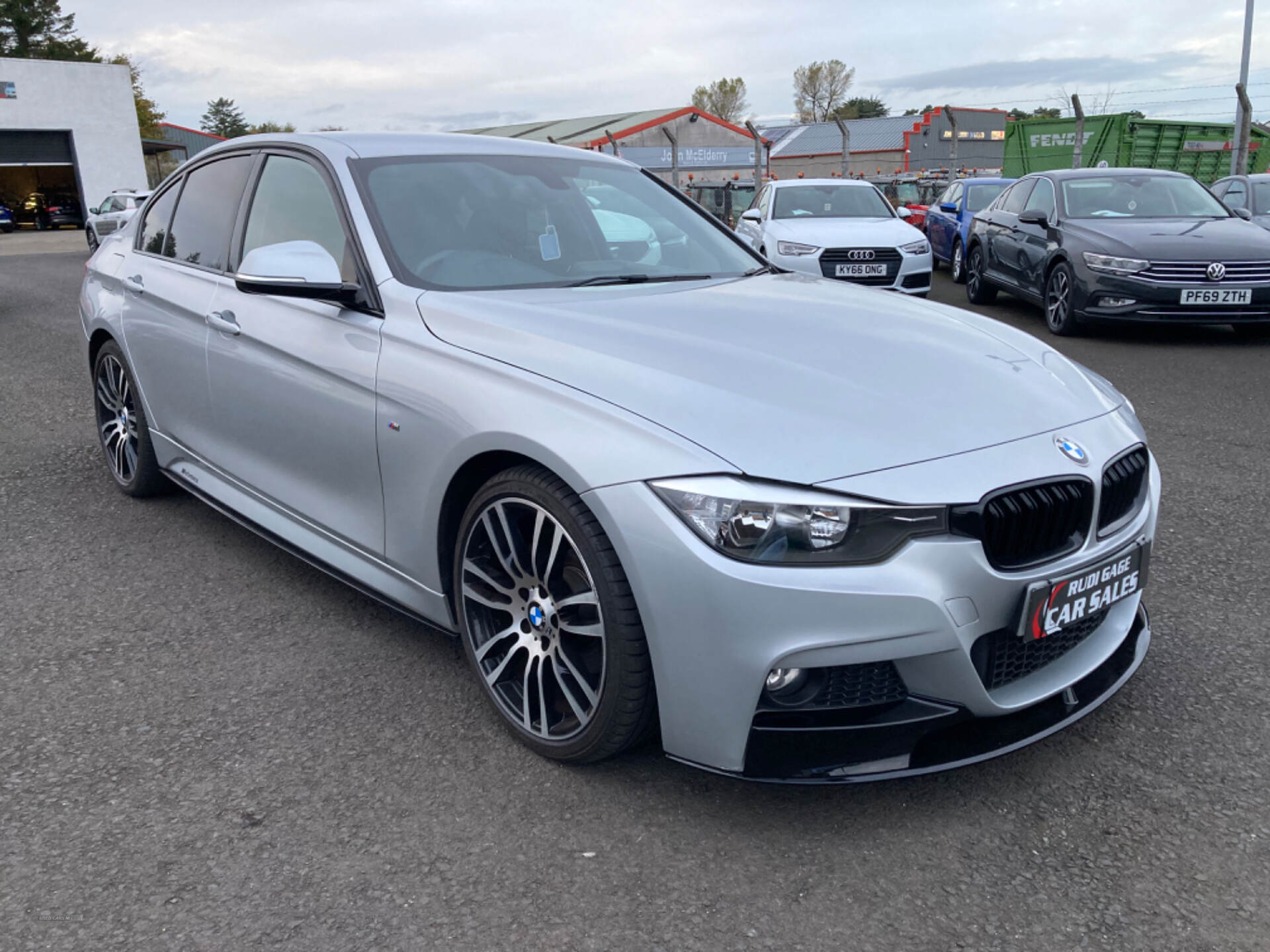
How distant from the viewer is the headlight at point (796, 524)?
2.16 m

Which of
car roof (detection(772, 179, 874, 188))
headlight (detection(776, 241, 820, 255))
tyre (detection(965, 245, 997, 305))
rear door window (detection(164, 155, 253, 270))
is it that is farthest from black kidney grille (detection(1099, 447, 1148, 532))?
car roof (detection(772, 179, 874, 188))

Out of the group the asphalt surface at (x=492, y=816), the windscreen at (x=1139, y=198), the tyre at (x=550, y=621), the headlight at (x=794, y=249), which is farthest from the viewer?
the headlight at (x=794, y=249)

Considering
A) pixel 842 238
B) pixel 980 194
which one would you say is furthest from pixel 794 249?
pixel 980 194

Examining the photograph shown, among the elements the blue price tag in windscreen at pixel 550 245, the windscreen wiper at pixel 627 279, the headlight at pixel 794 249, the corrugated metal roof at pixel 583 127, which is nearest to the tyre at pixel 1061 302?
the headlight at pixel 794 249

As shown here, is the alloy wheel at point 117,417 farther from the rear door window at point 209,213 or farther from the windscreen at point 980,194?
the windscreen at point 980,194

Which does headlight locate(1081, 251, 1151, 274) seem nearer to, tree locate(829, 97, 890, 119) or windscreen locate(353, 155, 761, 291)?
windscreen locate(353, 155, 761, 291)

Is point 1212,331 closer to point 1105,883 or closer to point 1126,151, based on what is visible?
point 1105,883

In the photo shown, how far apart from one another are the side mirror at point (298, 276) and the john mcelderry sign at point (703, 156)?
47.1m

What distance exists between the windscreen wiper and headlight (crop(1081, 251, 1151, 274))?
255 inches

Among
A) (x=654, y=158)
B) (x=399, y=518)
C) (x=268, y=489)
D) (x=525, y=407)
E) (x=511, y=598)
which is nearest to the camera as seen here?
(x=525, y=407)

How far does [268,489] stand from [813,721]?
2115mm

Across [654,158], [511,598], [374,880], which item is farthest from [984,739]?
[654,158]

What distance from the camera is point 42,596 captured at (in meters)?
3.81

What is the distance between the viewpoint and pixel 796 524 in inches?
85.2
